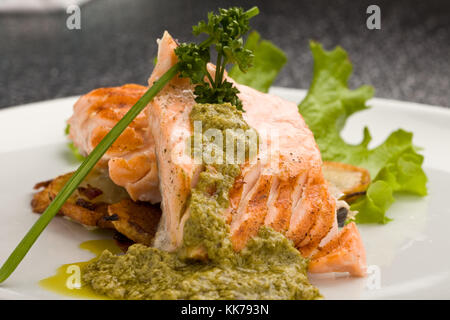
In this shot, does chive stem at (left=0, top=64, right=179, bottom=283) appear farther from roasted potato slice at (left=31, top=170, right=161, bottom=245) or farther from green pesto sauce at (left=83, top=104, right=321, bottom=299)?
roasted potato slice at (left=31, top=170, right=161, bottom=245)

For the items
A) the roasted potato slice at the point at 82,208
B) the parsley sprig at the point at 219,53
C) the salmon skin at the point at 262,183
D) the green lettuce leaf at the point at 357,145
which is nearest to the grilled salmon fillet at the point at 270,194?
the salmon skin at the point at 262,183

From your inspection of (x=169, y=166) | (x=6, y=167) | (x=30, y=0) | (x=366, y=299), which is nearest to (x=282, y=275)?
(x=366, y=299)

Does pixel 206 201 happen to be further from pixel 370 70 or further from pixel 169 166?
pixel 370 70

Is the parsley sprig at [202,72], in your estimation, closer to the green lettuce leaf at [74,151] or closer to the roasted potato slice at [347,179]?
the roasted potato slice at [347,179]

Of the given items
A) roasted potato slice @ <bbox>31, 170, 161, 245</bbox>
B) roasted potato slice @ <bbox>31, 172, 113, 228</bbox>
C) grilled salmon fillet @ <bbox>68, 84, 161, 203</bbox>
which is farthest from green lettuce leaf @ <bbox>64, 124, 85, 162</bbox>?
roasted potato slice @ <bbox>31, 172, 113, 228</bbox>

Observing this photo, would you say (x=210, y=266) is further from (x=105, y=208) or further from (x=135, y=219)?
(x=105, y=208)

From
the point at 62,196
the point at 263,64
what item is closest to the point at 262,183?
the point at 62,196
